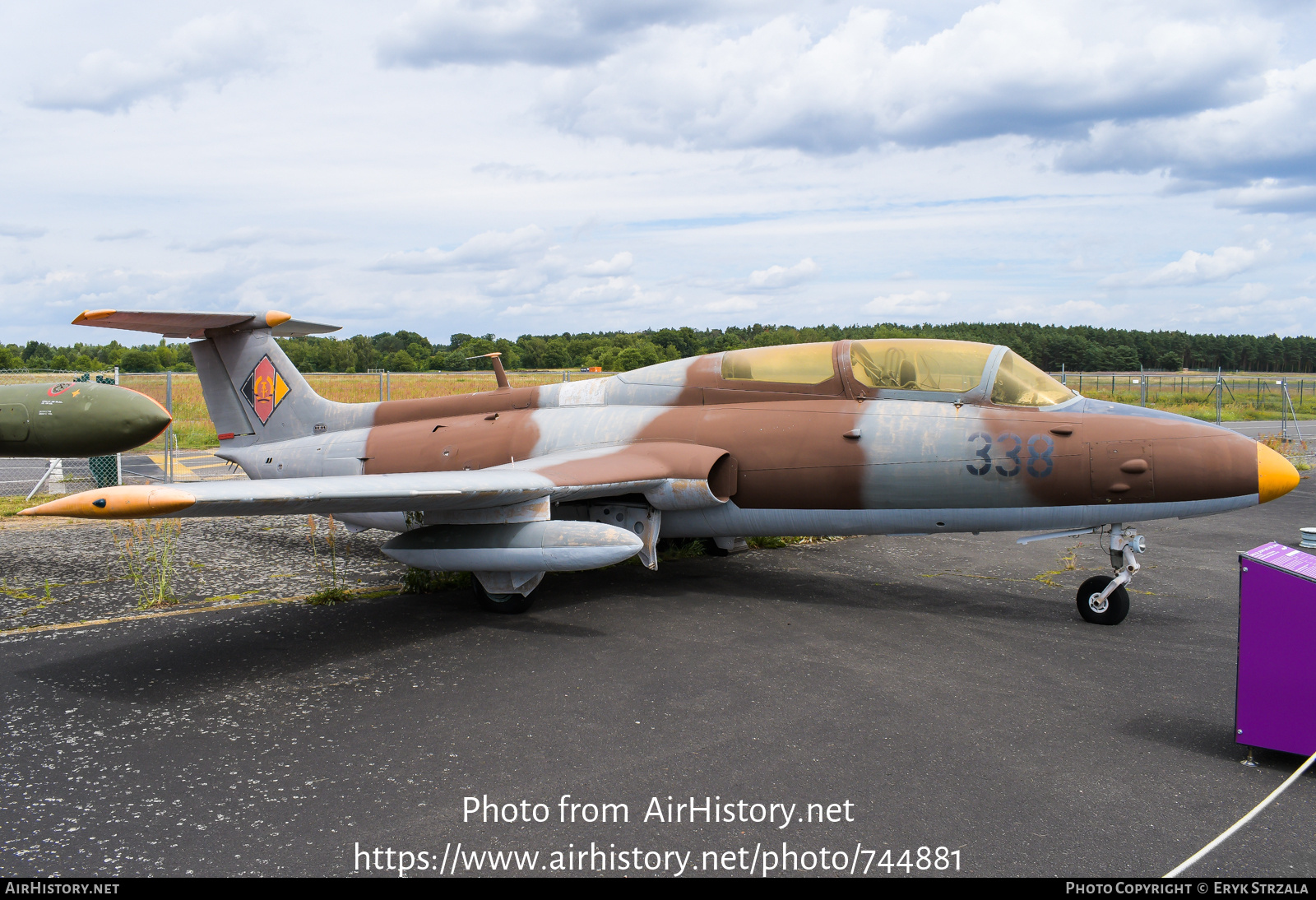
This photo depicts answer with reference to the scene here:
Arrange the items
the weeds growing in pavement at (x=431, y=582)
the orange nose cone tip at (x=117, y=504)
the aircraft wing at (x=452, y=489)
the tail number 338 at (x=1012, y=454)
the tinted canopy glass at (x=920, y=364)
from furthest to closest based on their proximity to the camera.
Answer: the weeds growing in pavement at (x=431, y=582) < the tinted canopy glass at (x=920, y=364) < the tail number 338 at (x=1012, y=454) < the aircraft wing at (x=452, y=489) < the orange nose cone tip at (x=117, y=504)

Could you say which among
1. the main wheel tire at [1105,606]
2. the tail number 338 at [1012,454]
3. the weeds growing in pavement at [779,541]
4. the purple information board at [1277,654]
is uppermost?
the tail number 338 at [1012,454]

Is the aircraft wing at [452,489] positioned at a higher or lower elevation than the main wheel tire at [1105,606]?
higher

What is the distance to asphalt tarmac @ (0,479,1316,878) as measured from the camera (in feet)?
11.8

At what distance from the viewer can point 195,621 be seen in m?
7.12

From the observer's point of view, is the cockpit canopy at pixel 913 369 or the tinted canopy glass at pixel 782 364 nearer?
the cockpit canopy at pixel 913 369

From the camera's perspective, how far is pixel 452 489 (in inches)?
247

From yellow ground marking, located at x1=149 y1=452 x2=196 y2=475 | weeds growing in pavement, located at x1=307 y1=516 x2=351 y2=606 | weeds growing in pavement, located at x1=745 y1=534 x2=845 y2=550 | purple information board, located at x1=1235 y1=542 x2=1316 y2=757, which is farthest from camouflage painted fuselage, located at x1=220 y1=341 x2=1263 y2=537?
yellow ground marking, located at x1=149 y1=452 x2=196 y2=475

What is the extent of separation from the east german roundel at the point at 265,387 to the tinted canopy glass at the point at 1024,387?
8.20m

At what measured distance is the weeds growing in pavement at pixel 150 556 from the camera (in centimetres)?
795

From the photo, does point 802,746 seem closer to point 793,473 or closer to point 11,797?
point 793,473

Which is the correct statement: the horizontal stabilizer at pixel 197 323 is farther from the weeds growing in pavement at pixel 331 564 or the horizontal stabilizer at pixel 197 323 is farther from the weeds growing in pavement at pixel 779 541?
the weeds growing in pavement at pixel 779 541

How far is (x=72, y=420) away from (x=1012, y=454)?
10555mm

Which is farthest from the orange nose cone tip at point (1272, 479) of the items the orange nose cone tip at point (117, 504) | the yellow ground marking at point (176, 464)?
the yellow ground marking at point (176, 464)
